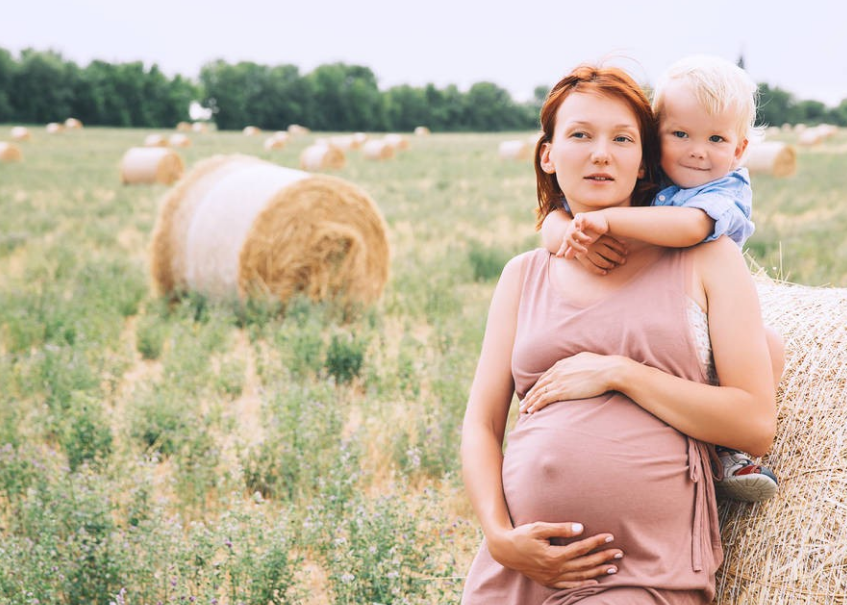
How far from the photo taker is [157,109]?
202ft

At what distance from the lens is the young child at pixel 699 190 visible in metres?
2.02

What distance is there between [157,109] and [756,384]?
64.7 meters

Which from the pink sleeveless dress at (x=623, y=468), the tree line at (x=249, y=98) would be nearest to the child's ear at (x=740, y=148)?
the pink sleeveless dress at (x=623, y=468)

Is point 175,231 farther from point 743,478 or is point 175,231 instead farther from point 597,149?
point 743,478

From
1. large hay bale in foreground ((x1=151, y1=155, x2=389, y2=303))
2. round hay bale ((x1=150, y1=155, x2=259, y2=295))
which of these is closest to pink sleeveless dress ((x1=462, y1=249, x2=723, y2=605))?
large hay bale in foreground ((x1=151, y1=155, x2=389, y2=303))

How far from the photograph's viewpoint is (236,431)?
4.72 metres

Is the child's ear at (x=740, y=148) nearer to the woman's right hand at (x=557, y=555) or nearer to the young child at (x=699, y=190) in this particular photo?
the young child at (x=699, y=190)

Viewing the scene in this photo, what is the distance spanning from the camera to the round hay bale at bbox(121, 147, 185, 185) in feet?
65.6

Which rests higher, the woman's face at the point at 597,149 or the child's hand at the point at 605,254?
the woman's face at the point at 597,149

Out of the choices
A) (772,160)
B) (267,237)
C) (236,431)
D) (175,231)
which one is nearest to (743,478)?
(236,431)

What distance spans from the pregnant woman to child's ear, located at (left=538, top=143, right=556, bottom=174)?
0.38ft

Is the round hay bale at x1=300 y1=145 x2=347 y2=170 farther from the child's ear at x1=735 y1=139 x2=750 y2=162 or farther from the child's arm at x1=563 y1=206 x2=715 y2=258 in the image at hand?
the child's arm at x1=563 y1=206 x2=715 y2=258

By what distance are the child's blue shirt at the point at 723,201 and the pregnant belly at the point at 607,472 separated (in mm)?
510

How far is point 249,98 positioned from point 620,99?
66771 mm
